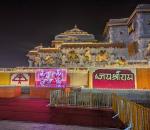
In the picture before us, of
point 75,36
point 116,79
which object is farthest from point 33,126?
point 75,36

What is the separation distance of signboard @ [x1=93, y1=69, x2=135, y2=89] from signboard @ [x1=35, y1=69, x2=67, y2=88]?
4.71 m

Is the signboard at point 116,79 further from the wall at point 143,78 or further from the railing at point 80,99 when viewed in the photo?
the railing at point 80,99

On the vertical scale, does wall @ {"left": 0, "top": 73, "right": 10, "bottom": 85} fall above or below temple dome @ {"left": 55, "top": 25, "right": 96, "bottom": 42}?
below

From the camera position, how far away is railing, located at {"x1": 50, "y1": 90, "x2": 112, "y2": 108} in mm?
14555

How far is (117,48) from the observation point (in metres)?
44.6

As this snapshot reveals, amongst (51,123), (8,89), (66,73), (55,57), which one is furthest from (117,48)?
(51,123)

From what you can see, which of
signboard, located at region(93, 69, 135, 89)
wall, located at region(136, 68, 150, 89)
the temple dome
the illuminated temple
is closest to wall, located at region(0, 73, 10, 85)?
the illuminated temple

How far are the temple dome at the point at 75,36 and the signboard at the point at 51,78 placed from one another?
27.3m

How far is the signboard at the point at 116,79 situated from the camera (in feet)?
73.6

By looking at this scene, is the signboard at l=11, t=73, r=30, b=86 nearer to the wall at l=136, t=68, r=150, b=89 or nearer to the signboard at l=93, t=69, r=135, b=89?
the signboard at l=93, t=69, r=135, b=89

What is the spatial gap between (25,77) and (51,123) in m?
18.8

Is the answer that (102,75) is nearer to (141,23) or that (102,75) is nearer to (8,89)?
(8,89)

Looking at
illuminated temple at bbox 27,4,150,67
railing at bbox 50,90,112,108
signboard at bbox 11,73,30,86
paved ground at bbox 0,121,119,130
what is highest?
illuminated temple at bbox 27,4,150,67

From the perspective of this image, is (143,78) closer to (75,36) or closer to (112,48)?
(112,48)
